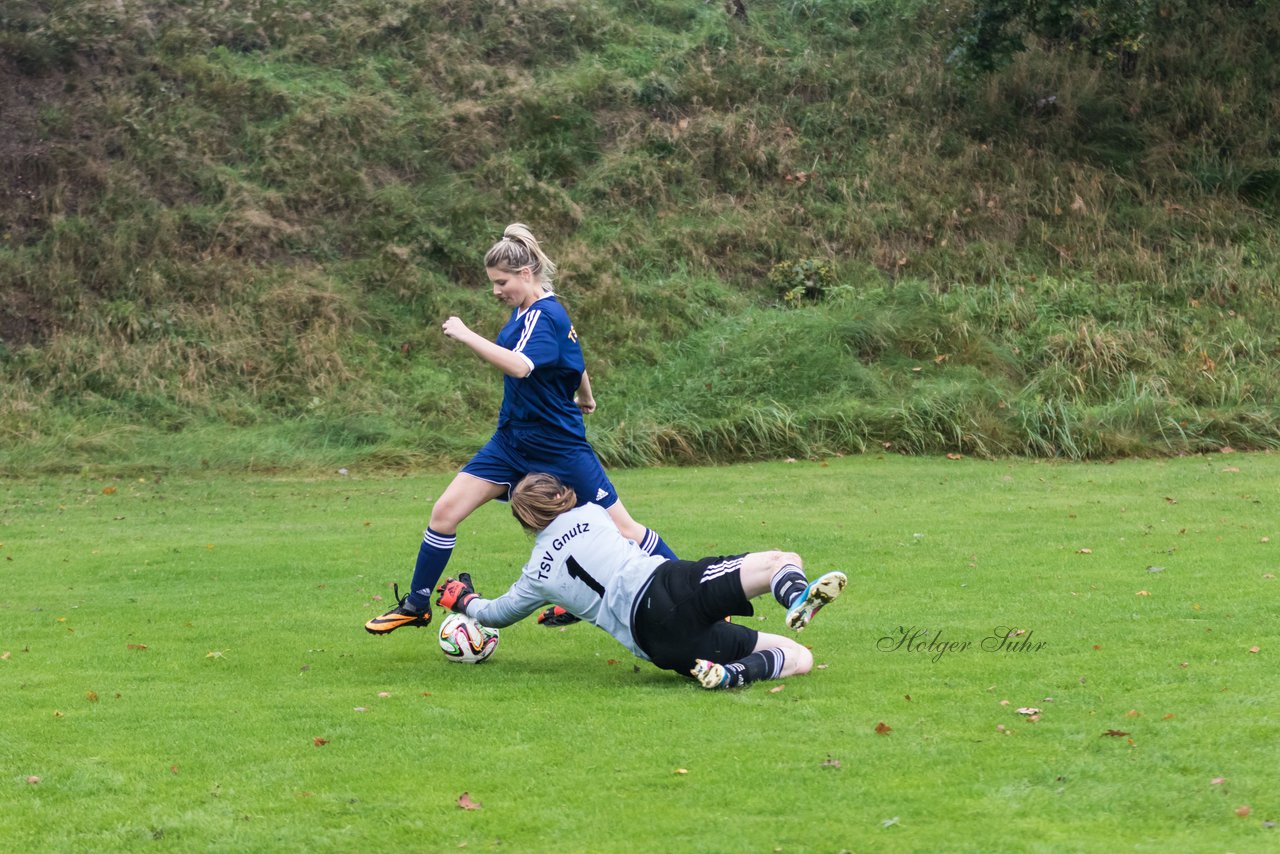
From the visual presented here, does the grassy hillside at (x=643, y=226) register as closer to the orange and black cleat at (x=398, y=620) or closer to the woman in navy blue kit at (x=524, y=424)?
the woman in navy blue kit at (x=524, y=424)

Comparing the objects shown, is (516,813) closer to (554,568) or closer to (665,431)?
(554,568)

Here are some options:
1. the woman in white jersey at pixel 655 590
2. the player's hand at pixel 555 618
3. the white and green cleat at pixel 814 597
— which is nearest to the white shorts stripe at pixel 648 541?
the player's hand at pixel 555 618

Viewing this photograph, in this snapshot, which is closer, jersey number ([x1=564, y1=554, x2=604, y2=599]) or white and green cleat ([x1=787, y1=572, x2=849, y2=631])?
white and green cleat ([x1=787, y1=572, x2=849, y2=631])

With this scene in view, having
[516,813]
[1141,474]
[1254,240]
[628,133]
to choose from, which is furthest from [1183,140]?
[516,813]

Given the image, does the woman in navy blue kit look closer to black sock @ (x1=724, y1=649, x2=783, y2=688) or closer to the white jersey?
the white jersey

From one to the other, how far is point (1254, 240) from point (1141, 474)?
9044mm

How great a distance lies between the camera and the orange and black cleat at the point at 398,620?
7441 mm

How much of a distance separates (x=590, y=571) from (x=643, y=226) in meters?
16.9

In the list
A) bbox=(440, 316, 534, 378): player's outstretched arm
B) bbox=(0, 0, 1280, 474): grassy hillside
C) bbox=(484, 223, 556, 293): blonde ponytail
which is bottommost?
bbox=(0, 0, 1280, 474): grassy hillside

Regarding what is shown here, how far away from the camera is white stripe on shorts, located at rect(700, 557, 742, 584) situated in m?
6.15

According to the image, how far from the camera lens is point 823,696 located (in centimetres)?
608

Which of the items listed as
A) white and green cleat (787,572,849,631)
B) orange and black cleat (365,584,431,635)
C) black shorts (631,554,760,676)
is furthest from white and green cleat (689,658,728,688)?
orange and black cleat (365,584,431,635)

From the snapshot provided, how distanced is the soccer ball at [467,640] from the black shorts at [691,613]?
3.56 feet

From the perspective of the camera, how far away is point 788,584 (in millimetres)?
5898
